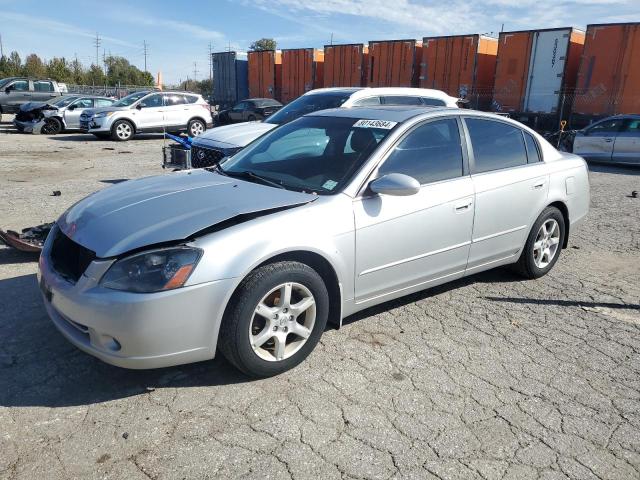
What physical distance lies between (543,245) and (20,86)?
81.0 feet

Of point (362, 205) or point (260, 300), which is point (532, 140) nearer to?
Result: point (362, 205)

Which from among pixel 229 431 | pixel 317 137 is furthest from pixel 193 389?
pixel 317 137

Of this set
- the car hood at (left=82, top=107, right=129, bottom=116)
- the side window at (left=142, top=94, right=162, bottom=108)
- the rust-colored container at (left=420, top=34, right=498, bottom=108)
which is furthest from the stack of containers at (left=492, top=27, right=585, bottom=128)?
the car hood at (left=82, top=107, right=129, bottom=116)

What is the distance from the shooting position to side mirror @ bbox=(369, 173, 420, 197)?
331 centimetres

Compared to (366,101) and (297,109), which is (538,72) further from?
(297,109)

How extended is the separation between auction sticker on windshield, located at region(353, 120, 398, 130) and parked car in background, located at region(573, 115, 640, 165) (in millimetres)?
11249

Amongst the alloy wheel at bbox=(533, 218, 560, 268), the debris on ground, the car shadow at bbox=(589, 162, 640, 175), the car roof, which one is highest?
the car roof

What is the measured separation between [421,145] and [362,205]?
0.84m

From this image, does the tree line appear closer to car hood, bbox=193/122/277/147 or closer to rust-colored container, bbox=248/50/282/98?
rust-colored container, bbox=248/50/282/98

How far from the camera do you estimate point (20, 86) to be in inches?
899

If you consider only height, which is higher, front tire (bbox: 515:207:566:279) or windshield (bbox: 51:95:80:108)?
windshield (bbox: 51:95:80:108)

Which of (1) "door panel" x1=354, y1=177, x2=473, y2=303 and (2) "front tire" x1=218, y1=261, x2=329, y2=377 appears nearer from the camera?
(2) "front tire" x1=218, y1=261, x2=329, y2=377

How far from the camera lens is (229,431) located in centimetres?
266

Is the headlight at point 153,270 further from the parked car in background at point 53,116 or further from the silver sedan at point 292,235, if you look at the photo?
the parked car in background at point 53,116
